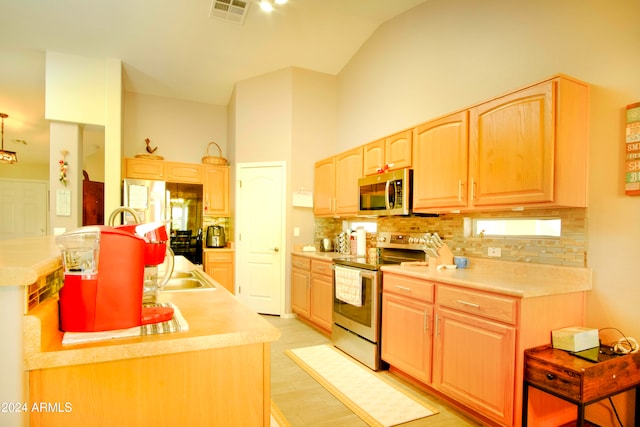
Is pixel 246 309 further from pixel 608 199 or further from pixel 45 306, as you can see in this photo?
pixel 608 199

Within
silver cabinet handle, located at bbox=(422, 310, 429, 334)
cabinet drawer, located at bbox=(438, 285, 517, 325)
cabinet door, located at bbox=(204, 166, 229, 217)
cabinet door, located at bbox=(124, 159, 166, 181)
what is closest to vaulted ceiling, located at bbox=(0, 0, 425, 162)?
cabinet door, located at bbox=(124, 159, 166, 181)

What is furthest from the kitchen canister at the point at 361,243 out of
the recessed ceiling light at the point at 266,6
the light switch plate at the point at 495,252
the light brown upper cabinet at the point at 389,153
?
the recessed ceiling light at the point at 266,6

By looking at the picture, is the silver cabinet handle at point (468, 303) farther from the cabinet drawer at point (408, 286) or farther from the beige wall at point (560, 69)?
the beige wall at point (560, 69)

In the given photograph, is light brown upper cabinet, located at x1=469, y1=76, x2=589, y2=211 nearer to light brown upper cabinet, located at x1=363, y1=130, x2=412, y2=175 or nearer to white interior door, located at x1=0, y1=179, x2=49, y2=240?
light brown upper cabinet, located at x1=363, y1=130, x2=412, y2=175

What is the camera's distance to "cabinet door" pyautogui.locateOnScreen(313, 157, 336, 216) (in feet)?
14.5

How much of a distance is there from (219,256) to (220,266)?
0.47 ft

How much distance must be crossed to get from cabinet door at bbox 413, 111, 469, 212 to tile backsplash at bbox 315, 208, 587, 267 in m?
0.36

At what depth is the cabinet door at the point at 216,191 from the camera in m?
5.38

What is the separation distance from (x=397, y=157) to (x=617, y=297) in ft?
6.27

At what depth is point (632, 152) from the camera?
2041 millimetres

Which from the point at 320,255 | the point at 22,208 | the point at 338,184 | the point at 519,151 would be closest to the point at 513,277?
the point at 519,151

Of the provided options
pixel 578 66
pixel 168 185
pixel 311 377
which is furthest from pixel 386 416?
pixel 168 185

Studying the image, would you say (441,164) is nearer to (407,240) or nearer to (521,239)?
(521,239)

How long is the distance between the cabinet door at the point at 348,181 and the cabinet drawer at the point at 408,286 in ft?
3.78
